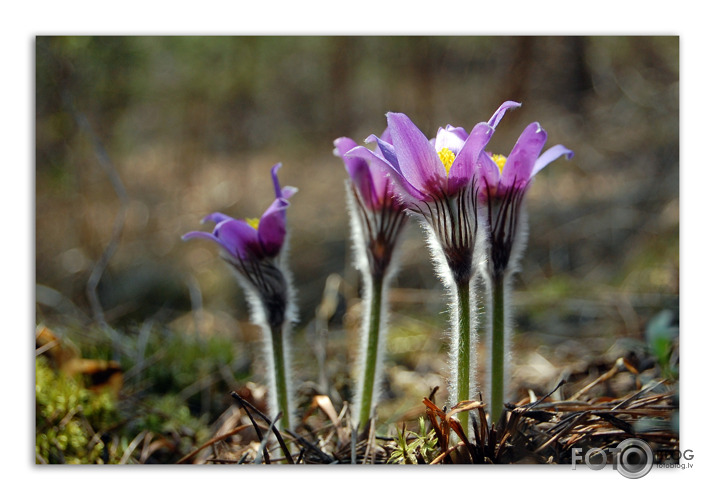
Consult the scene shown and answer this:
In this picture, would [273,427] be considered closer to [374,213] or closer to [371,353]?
[371,353]

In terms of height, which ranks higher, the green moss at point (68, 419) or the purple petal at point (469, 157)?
the purple petal at point (469, 157)

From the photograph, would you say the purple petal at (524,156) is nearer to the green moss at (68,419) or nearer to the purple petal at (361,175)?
the purple petal at (361,175)

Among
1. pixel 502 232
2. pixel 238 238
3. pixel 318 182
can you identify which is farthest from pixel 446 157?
pixel 318 182

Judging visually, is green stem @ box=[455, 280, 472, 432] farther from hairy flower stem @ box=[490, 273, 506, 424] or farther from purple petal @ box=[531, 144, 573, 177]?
purple petal @ box=[531, 144, 573, 177]

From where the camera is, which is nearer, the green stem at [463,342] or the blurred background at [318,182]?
the green stem at [463,342]

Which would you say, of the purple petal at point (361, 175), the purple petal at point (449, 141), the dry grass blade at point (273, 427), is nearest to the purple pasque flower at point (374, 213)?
the purple petal at point (361, 175)
